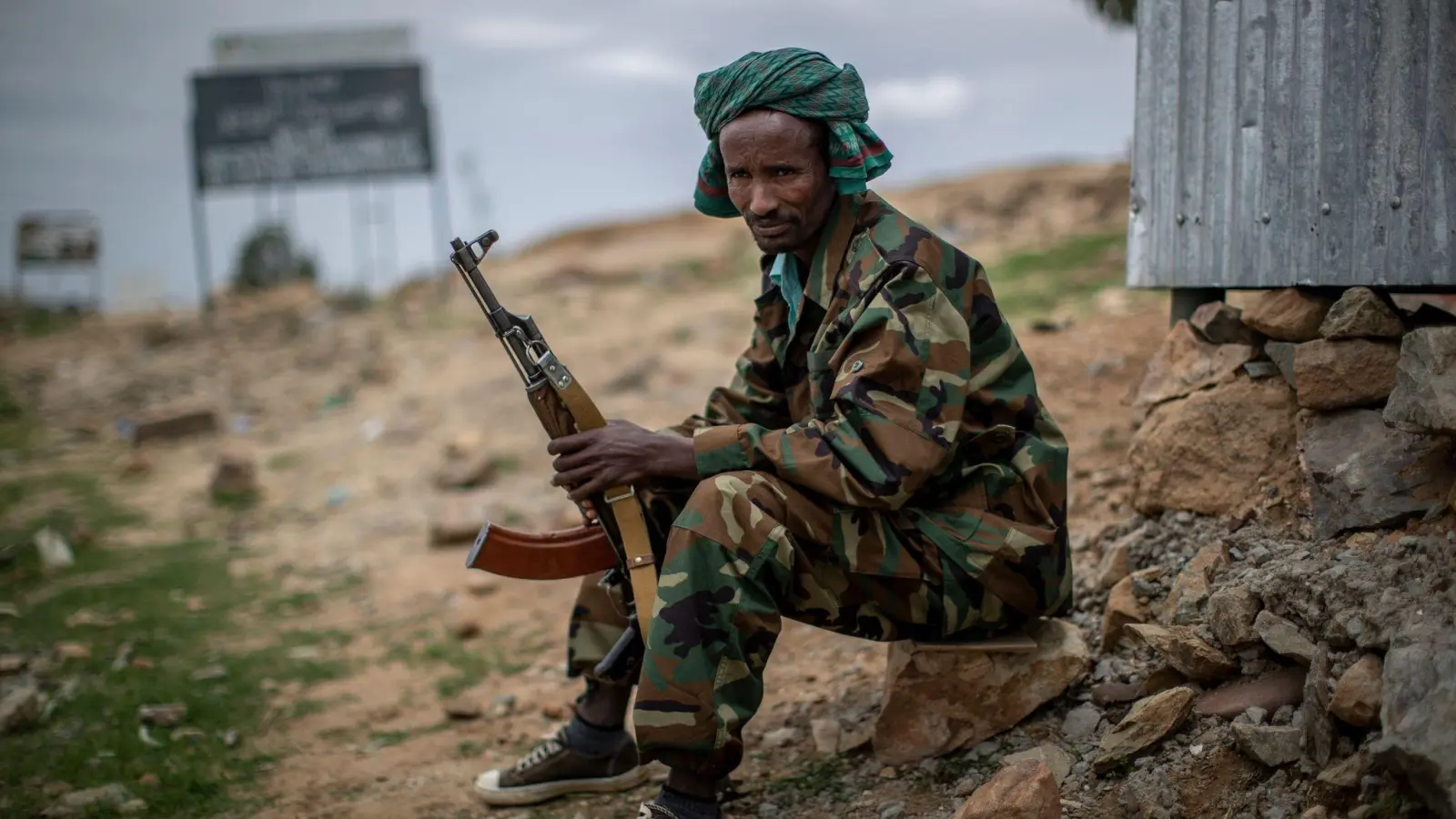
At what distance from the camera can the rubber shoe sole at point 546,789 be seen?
3168 mm

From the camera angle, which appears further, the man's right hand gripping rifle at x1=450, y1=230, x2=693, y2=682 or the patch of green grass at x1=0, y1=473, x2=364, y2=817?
the patch of green grass at x1=0, y1=473, x2=364, y2=817

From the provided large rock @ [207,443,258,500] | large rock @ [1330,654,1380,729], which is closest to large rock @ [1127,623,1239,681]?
large rock @ [1330,654,1380,729]

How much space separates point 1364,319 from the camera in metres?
2.86

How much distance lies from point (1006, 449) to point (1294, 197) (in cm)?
110

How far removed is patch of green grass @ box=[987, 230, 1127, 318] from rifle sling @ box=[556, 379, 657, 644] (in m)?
5.12

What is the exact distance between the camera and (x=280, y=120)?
15000 millimetres

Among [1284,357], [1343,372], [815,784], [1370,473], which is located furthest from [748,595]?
[1284,357]

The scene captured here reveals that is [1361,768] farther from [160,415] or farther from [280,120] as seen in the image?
[280,120]

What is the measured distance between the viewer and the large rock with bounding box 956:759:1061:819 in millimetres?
2422

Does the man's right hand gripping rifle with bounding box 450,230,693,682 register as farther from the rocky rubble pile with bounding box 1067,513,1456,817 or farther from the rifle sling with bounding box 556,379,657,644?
the rocky rubble pile with bounding box 1067,513,1456,817

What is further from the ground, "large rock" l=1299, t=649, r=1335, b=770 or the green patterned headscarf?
the green patterned headscarf

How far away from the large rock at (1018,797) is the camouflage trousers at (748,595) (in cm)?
37

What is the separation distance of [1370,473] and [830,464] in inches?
50.9

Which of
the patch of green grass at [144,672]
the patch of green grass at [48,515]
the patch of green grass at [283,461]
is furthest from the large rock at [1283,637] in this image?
the patch of green grass at [283,461]
